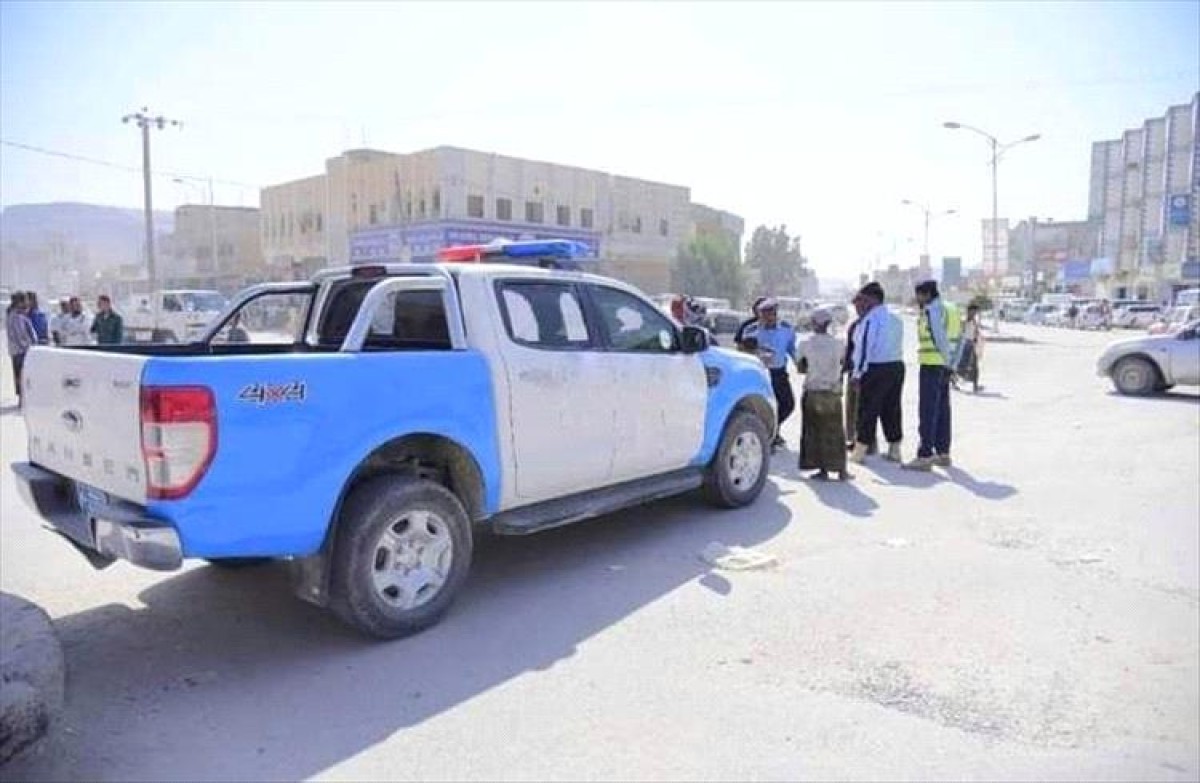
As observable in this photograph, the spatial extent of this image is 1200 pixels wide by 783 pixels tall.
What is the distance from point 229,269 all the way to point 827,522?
73160 millimetres

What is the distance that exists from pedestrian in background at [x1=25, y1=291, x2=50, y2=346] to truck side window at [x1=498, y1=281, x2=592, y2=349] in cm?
1134

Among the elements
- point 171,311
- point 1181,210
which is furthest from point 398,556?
point 1181,210

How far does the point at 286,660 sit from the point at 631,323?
3.05 m

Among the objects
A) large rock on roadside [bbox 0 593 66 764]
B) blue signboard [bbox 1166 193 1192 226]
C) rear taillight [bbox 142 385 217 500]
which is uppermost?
blue signboard [bbox 1166 193 1192 226]

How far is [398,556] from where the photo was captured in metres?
4.35

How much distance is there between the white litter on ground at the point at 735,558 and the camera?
5453 millimetres

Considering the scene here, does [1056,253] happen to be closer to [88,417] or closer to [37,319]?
[37,319]

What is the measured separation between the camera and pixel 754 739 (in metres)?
3.34

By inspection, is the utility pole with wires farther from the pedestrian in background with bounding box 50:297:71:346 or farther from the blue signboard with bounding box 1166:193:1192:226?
the blue signboard with bounding box 1166:193:1192:226

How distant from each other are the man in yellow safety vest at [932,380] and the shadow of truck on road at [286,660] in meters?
3.45

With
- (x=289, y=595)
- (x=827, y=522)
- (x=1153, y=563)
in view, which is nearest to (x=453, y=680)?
(x=289, y=595)

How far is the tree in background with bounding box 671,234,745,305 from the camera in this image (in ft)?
203

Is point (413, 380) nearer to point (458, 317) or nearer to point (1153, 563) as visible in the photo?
point (458, 317)

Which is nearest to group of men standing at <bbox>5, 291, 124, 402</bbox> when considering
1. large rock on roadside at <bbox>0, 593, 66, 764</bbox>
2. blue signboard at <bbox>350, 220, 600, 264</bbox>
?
large rock on roadside at <bbox>0, 593, 66, 764</bbox>
